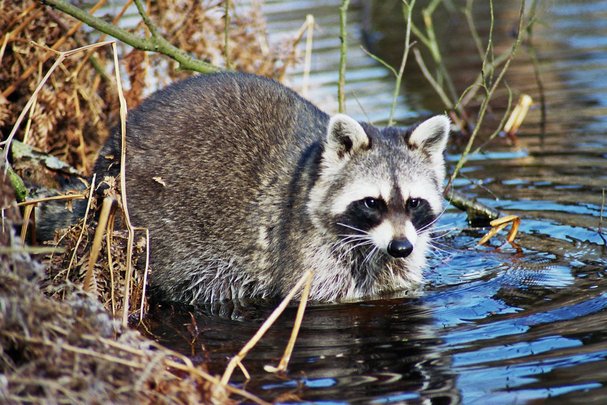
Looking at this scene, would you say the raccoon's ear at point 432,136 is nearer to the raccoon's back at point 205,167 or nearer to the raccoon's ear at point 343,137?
the raccoon's ear at point 343,137

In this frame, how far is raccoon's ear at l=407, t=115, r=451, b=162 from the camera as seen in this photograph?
18.6 ft

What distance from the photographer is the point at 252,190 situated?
6.14 meters

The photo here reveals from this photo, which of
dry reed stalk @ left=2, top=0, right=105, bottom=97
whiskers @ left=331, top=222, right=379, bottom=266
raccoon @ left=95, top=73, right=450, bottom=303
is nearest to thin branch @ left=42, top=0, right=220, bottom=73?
raccoon @ left=95, top=73, right=450, bottom=303

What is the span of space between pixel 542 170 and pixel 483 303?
299 centimetres

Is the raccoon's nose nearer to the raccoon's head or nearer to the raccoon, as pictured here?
the raccoon's head

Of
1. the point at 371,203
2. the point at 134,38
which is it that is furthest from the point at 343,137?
the point at 134,38

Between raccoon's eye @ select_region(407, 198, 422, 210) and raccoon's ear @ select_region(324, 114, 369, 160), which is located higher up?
raccoon's ear @ select_region(324, 114, 369, 160)

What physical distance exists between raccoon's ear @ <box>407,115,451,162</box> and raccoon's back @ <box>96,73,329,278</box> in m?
0.78

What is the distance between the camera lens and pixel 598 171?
7.83 m

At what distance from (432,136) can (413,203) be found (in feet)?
1.63

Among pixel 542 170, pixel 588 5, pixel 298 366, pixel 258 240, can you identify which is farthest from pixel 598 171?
pixel 588 5

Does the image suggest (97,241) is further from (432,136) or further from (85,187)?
(432,136)

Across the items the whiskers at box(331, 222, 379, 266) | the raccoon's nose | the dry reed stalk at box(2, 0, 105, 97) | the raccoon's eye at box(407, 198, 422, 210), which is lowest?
the whiskers at box(331, 222, 379, 266)

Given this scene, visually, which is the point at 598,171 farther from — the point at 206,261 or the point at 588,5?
the point at 588,5
